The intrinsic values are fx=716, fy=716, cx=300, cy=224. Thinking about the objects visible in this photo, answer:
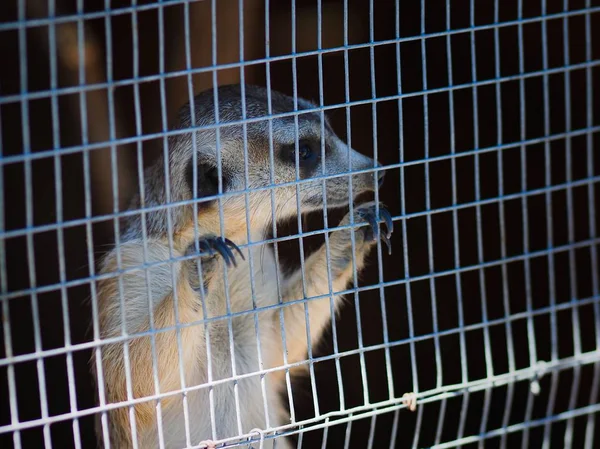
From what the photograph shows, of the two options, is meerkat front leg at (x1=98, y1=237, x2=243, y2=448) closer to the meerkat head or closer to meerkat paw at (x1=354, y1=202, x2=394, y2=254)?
the meerkat head

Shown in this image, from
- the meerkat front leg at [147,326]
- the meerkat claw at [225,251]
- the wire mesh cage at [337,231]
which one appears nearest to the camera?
the meerkat claw at [225,251]

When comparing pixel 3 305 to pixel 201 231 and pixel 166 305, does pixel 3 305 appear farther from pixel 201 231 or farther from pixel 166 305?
pixel 201 231

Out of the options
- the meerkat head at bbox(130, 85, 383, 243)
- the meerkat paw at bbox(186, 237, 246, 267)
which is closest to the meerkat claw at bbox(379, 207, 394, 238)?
the meerkat head at bbox(130, 85, 383, 243)

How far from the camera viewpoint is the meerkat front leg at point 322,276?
2414mm

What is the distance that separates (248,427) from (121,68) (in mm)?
2701

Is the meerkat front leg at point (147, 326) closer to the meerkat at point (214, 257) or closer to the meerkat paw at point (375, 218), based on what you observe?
the meerkat at point (214, 257)

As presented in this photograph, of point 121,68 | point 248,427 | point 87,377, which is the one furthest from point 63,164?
point 248,427

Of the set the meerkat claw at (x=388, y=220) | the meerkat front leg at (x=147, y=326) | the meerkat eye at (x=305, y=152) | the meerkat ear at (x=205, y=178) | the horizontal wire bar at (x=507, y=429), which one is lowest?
the horizontal wire bar at (x=507, y=429)

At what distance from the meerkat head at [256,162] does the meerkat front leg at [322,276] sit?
0.51 ft

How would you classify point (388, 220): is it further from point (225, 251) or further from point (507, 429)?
point (507, 429)

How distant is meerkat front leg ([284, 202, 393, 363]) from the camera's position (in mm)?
2414

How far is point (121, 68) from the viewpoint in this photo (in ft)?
14.7

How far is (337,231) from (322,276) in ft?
0.59

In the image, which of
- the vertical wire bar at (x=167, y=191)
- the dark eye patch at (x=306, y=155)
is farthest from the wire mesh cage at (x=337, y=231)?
the vertical wire bar at (x=167, y=191)
